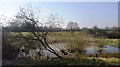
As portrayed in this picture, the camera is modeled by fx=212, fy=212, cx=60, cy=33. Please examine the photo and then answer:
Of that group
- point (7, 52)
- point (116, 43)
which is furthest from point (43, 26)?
point (116, 43)

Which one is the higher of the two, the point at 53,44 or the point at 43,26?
the point at 43,26

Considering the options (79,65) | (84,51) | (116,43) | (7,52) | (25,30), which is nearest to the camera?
(79,65)

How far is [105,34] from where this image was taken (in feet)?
24.2

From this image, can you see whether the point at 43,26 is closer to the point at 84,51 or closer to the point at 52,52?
the point at 52,52

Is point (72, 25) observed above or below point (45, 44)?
above

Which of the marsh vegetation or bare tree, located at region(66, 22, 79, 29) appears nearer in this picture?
the marsh vegetation

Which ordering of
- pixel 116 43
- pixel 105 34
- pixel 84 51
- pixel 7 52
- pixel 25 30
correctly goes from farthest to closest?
pixel 116 43 < pixel 105 34 < pixel 84 51 < pixel 25 30 < pixel 7 52

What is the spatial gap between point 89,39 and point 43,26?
1.77 metres

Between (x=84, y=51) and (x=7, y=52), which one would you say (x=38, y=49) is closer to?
(x=7, y=52)

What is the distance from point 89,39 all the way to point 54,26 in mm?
1481

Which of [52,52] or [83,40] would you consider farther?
[83,40]

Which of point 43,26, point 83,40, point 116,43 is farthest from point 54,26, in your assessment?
point 116,43

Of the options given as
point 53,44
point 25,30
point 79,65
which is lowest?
point 79,65

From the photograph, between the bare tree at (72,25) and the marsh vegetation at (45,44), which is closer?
the marsh vegetation at (45,44)
